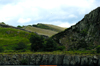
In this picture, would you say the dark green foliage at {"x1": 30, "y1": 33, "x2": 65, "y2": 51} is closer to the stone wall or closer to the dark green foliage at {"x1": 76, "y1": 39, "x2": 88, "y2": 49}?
the dark green foliage at {"x1": 76, "y1": 39, "x2": 88, "y2": 49}

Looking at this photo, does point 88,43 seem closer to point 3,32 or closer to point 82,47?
point 82,47

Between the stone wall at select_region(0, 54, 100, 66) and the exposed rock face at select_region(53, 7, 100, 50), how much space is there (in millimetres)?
31847

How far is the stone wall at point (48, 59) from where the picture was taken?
62844 millimetres

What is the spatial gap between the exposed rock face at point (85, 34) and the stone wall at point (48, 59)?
31.8 m

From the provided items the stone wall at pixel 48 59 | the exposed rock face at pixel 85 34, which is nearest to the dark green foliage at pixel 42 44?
the exposed rock face at pixel 85 34

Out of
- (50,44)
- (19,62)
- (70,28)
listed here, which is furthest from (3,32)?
(19,62)

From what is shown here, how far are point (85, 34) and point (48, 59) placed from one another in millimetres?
38864

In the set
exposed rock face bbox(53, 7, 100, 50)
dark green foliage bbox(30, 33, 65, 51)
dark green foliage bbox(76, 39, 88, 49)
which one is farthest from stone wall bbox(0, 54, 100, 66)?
dark green foliage bbox(76, 39, 88, 49)

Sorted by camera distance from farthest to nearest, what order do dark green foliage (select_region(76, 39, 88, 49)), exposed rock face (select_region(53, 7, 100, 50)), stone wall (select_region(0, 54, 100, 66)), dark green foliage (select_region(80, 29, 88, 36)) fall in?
1. dark green foliage (select_region(80, 29, 88, 36))
2. dark green foliage (select_region(76, 39, 88, 49))
3. exposed rock face (select_region(53, 7, 100, 50))
4. stone wall (select_region(0, 54, 100, 66))

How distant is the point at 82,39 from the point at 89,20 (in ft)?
40.1

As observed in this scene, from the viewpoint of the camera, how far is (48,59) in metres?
67.9

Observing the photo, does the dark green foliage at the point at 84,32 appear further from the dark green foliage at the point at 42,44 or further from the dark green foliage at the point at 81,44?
the dark green foliage at the point at 42,44

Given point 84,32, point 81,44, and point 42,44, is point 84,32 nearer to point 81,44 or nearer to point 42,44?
point 81,44

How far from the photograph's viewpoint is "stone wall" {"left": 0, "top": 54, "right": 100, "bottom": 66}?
206ft
